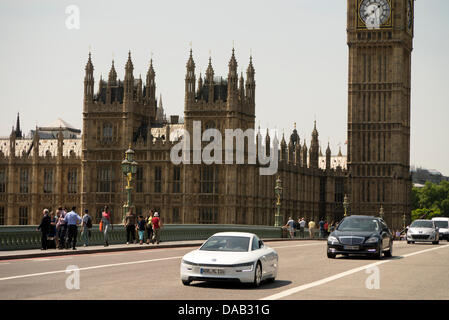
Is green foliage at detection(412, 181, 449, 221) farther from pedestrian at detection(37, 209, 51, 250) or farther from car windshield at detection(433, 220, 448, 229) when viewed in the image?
pedestrian at detection(37, 209, 51, 250)

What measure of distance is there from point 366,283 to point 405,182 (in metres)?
91.2

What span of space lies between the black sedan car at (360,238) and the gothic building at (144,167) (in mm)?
45489

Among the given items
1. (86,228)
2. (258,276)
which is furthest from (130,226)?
(258,276)

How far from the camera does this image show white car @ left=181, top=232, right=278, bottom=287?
759 inches

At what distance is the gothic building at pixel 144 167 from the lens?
78125mm

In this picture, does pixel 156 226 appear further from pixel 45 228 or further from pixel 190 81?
pixel 190 81

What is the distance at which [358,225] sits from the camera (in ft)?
102

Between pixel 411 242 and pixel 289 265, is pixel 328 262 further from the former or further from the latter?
pixel 411 242

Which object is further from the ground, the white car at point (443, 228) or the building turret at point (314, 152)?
the building turret at point (314, 152)

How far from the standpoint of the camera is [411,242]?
5000 centimetres

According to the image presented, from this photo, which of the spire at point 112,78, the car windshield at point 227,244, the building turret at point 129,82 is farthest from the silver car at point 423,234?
the spire at point 112,78

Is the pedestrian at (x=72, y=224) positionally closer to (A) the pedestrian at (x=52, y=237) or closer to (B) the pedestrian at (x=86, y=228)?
(A) the pedestrian at (x=52, y=237)

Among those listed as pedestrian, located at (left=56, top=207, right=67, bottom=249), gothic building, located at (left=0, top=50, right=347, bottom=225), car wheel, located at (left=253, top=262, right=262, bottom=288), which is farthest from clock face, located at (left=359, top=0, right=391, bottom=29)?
car wheel, located at (left=253, top=262, right=262, bottom=288)
